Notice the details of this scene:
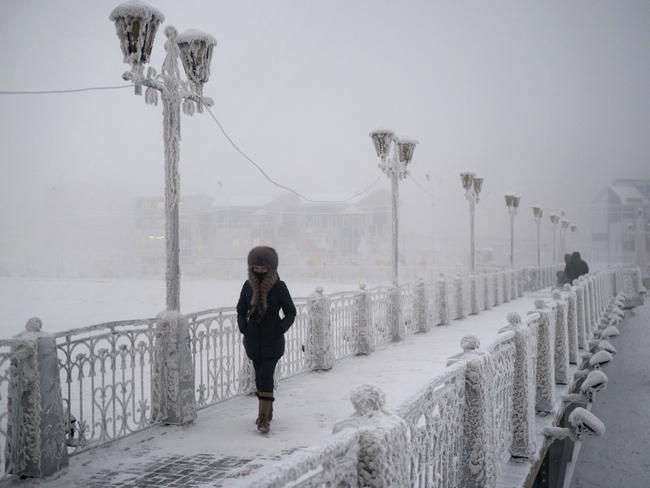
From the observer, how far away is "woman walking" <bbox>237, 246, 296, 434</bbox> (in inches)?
256

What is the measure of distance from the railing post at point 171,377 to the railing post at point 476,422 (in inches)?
141

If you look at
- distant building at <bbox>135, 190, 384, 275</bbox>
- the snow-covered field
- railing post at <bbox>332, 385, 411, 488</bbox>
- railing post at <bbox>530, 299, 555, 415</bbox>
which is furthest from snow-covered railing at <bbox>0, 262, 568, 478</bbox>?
distant building at <bbox>135, 190, 384, 275</bbox>

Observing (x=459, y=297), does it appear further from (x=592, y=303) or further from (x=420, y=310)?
(x=592, y=303)

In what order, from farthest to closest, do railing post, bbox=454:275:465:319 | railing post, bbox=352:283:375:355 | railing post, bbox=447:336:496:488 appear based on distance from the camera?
railing post, bbox=454:275:465:319, railing post, bbox=352:283:375:355, railing post, bbox=447:336:496:488

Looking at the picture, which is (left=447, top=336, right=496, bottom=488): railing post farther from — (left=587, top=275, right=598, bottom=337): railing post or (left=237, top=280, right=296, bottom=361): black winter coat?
(left=587, top=275, right=598, bottom=337): railing post

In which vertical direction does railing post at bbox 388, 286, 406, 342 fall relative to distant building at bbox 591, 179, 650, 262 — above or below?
below

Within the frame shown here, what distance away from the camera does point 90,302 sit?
3241 cm

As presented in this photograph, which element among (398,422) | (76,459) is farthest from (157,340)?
(398,422)

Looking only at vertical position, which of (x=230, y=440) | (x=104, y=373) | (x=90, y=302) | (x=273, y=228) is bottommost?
(x=90, y=302)

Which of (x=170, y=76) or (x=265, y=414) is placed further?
(x=170, y=76)

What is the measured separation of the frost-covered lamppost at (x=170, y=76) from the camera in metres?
6.85

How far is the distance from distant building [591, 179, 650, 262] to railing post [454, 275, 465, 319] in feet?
184

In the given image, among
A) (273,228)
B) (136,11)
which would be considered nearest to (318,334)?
(136,11)

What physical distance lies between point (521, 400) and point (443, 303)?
38.1 ft
